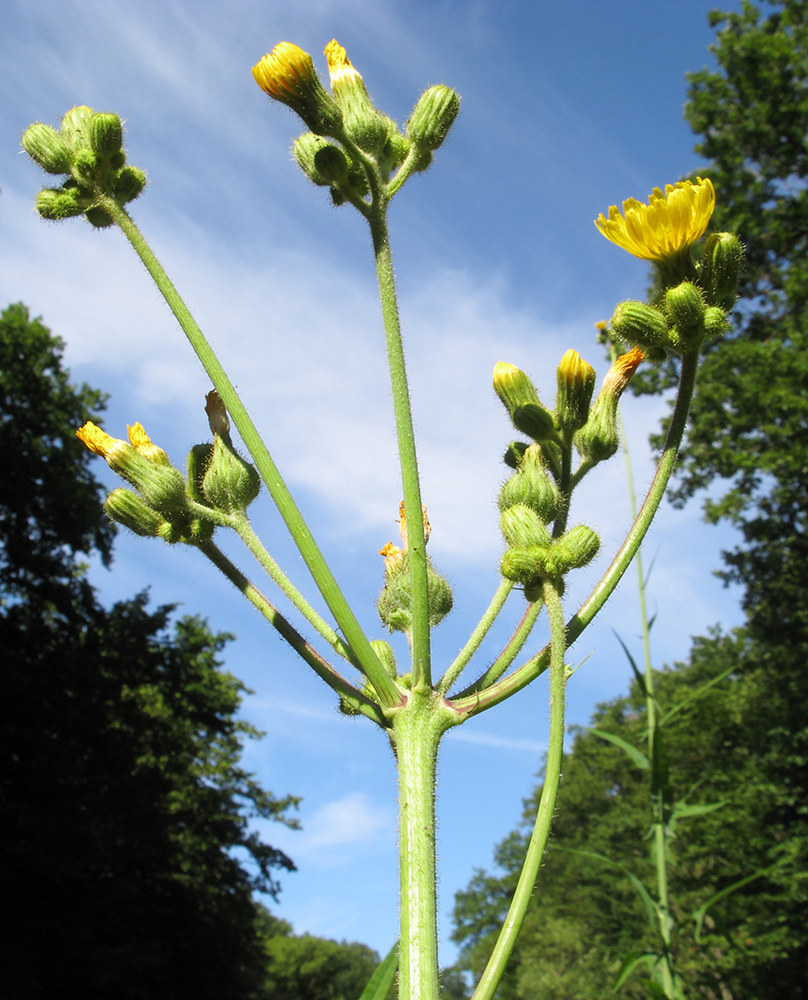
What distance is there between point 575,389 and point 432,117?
791mm

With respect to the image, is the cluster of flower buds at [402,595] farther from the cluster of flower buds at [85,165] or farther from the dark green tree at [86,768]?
the dark green tree at [86,768]

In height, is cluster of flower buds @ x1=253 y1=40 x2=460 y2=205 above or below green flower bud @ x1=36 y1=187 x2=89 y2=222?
above

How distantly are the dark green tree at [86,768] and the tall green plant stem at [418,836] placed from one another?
23.4 m

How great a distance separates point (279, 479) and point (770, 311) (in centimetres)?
2366

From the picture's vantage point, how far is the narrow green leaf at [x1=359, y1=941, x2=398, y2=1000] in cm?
162

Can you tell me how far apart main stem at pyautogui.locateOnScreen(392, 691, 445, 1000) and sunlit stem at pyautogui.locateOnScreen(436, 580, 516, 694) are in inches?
3.0

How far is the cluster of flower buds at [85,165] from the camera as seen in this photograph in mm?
1896

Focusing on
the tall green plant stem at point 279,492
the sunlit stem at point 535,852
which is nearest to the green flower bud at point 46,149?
the tall green plant stem at point 279,492

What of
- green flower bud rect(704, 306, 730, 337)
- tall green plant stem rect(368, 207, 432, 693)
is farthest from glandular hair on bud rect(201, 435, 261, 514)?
green flower bud rect(704, 306, 730, 337)

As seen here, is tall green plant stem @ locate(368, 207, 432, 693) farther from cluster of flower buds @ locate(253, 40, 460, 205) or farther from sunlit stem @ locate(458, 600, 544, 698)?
cluster of flower buds @ locate(253, 40, 460, 205)

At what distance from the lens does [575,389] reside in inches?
83.0

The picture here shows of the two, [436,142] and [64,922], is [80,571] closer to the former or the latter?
[64,922]

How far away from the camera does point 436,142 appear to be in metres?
1.95

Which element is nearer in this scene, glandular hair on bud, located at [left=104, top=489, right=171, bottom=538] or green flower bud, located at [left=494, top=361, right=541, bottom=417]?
glandular hair on bud, located at [left=104, top=489, right=171, bottom=538]
